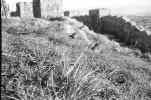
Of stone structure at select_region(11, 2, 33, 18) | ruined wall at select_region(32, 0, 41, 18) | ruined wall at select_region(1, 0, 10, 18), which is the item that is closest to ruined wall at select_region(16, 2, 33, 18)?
stone structure at select_region(11, 2, 33, 18)

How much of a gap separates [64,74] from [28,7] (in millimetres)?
13821

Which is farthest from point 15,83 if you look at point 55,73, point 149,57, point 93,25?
point 93,25

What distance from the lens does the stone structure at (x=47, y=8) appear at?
1516cm

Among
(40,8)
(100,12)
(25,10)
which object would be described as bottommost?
(100,12)

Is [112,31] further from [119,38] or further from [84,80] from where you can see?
[84,80]

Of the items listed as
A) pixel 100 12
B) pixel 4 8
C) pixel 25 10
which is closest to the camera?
pixel 4 8

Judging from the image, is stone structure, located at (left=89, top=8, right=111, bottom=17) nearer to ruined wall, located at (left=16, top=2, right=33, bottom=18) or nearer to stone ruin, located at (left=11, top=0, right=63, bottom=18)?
stone ruin, located at (left=11, top=0, right=63, bottom=18)

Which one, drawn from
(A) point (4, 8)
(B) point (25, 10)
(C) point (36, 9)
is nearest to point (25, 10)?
(B) point (25, 10)

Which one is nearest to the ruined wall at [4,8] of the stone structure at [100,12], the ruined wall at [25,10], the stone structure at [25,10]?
the stone structure at [25,10]

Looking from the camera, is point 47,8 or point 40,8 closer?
point 40,8

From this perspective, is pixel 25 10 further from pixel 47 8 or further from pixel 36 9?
pixel 47 8

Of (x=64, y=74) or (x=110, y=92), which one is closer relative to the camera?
(x=64, y=74)

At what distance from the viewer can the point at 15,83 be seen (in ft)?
8.13

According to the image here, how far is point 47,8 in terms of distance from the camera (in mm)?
15625
